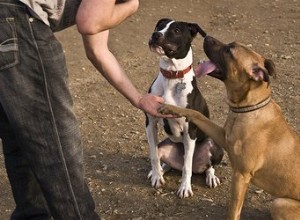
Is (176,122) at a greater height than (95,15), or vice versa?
(95,15)

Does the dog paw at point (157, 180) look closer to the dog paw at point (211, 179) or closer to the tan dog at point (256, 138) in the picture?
the dog paw at point (211, 179)

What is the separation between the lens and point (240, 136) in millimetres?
3555

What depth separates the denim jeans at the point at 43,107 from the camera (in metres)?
2.30

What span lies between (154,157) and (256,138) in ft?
3.50

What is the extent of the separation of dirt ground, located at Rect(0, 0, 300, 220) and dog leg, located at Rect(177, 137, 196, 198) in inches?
2.9

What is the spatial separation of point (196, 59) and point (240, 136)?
358cm

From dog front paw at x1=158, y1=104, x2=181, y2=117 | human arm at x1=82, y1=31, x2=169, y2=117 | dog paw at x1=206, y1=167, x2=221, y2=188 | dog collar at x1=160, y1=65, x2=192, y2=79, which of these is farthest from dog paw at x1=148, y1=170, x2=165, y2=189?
human arm at x1=82, y1=31, x2=169, y2=117

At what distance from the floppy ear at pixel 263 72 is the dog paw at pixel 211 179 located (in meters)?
1.18

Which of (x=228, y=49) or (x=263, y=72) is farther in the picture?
(x=228, y=49)

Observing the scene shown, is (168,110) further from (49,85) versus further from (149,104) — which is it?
(49,85)

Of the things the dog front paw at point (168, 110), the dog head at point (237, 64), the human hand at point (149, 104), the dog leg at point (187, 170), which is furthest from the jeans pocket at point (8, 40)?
the dog leg at point (187, 170)

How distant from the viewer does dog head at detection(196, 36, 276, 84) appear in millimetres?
3486

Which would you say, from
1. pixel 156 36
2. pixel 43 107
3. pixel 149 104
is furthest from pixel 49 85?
pixel 156 36

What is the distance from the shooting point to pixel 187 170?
13.7ft
